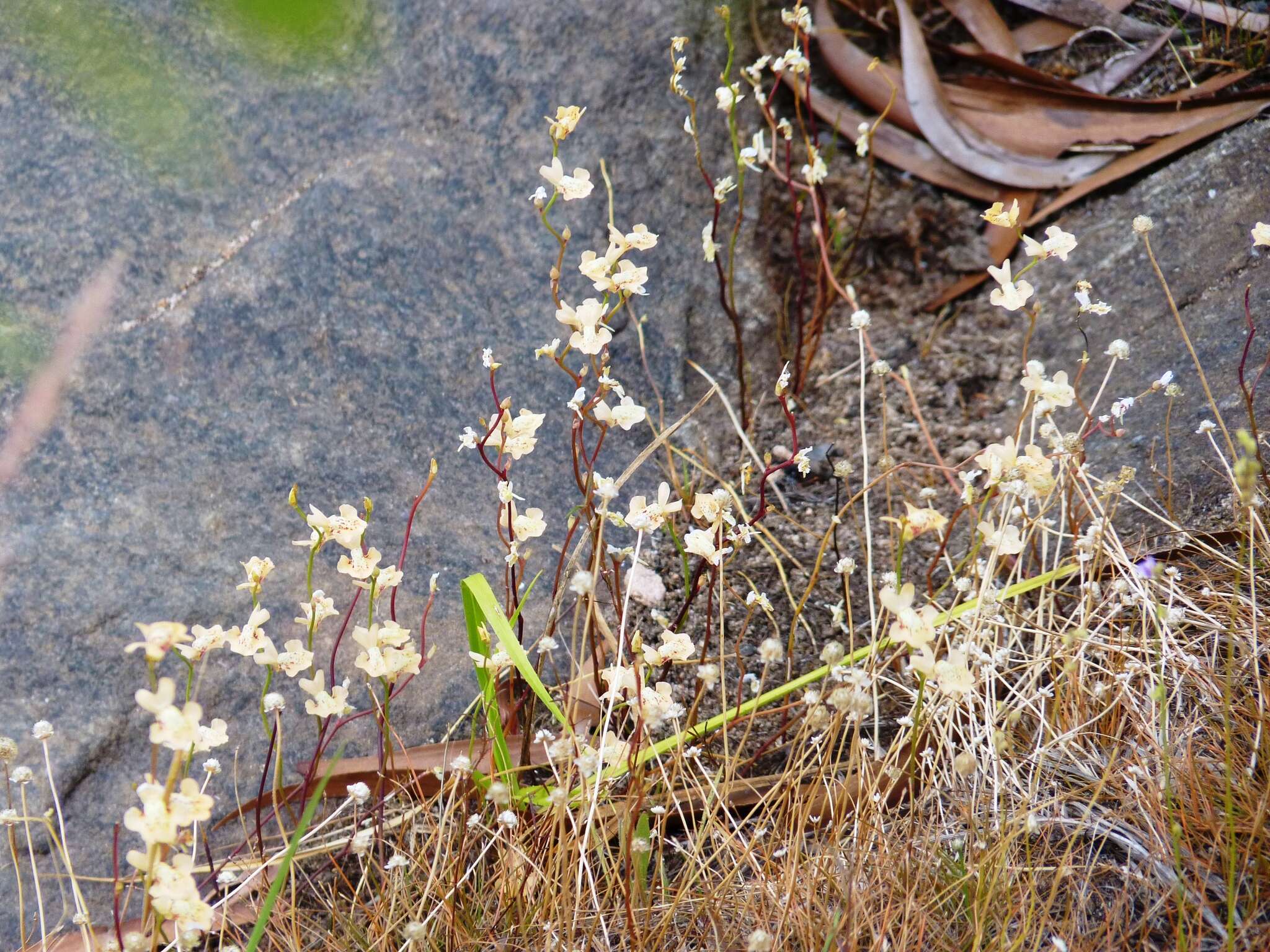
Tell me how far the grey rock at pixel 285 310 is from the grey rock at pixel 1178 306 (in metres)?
0.79

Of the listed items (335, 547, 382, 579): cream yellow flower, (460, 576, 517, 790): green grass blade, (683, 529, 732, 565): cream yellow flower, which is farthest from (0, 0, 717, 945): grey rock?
(683, 529, 732, 565): cream yellow flower

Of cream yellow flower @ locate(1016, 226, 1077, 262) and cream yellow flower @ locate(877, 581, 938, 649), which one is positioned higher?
cream yellow flower @ locate(1016, 226, 1077, 262)

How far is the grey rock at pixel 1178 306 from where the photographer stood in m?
1.69

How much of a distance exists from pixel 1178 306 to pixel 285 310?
1.64m

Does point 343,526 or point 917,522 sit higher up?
point 343,526

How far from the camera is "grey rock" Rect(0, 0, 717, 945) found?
1.55 m

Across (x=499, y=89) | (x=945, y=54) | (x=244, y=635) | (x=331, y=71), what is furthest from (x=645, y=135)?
(x=244, y=635)

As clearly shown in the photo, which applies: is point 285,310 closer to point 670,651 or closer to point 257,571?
point 257,571

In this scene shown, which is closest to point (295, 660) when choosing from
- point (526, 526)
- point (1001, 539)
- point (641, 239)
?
point (526, 526)

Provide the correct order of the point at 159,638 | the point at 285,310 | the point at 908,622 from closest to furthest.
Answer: the point at 159,638, the point at 908,622, the point at 285,310

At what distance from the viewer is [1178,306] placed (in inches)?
75.7

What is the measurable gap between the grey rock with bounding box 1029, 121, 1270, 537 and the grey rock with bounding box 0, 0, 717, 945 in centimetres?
79

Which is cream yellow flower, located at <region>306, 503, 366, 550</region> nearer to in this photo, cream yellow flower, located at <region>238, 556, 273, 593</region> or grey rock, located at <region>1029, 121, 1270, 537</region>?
cream yellow flower, located at <region>238, 556, 273, 593</region>

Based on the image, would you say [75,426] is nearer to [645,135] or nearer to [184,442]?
[184,442]
